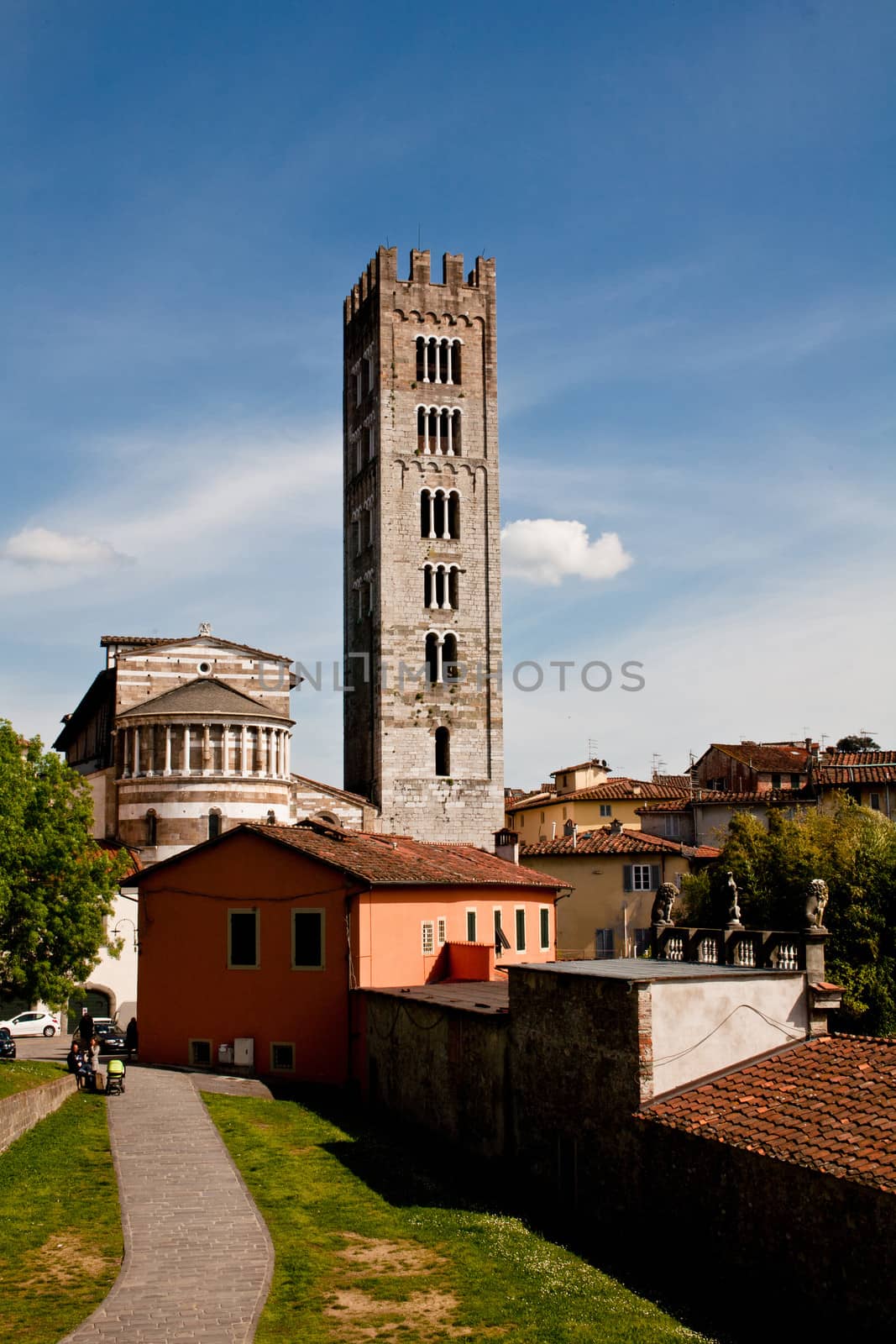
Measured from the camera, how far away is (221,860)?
3170cm


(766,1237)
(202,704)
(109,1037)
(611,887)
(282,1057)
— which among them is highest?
(202,704)

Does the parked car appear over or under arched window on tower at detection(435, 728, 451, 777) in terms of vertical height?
under

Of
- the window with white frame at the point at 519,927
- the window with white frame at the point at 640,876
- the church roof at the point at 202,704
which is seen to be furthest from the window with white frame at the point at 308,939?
the church roof at the point at 202,704

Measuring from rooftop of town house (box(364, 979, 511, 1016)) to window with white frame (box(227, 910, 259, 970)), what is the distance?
363cm

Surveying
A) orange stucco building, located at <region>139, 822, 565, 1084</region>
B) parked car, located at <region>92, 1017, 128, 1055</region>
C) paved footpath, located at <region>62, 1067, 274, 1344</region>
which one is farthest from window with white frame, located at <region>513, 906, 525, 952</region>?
paved footpath, located at <region>62, 1067, 274, 1344</region>

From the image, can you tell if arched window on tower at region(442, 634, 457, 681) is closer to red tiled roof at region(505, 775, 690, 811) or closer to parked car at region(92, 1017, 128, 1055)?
red tiled roof at region(505, 775, 690, 811)

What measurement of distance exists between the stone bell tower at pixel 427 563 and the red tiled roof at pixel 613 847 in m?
8.40

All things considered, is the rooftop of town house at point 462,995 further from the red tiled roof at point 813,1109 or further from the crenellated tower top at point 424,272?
the crenellated tower top at point 424,272

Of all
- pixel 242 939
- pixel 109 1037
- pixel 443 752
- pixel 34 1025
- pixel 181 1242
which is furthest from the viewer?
pixel 443 752

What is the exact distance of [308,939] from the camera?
30.2 metres

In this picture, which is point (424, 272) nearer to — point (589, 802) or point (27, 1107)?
point (589, 802)

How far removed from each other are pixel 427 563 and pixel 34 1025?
29.9m

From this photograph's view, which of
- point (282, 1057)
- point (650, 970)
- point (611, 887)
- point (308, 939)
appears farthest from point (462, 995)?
point (611, 887)

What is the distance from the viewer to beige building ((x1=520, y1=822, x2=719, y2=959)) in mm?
53156
